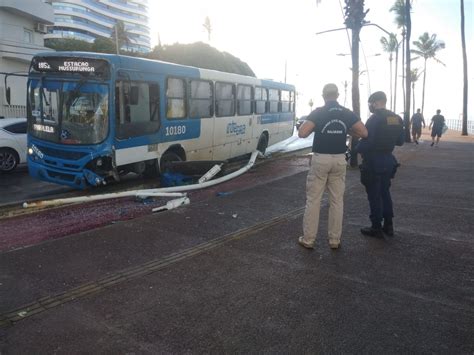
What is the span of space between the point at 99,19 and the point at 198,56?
66785 mm

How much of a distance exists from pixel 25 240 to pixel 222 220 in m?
2.82

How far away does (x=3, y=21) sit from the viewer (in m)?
29.8

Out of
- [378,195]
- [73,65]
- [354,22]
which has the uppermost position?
[354,22]

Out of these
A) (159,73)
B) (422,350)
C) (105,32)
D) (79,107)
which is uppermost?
(105,32)

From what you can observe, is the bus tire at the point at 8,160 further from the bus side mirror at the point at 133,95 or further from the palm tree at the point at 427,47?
the palm tree at the point at 427,47

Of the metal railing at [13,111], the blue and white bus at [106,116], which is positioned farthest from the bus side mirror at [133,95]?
the metal railing at [13,111]

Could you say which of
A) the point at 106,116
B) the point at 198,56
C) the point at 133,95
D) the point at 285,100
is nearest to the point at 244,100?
the point at 285,100

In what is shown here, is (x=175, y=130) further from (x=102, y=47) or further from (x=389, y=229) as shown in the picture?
(x=102, y=47)

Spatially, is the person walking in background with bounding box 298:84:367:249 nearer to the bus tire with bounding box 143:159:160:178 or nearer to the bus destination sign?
the bus destination sign

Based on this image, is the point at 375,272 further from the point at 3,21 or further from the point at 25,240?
the point at 3,21

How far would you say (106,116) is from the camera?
8.80 m

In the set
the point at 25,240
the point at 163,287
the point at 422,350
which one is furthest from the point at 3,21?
the point at 422,350

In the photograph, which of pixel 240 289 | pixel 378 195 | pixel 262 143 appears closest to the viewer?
pixel 240 289

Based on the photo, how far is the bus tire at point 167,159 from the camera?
34.1 ft
